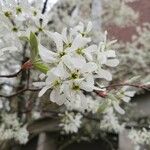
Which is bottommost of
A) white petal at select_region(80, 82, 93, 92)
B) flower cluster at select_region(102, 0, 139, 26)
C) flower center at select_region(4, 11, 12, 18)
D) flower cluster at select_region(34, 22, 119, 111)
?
white petal at select_region(80, 82, 93, 92)

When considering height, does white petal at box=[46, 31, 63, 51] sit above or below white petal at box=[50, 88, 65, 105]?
above

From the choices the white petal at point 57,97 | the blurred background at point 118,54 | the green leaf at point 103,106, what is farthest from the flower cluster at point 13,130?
the white petal at point 57,97

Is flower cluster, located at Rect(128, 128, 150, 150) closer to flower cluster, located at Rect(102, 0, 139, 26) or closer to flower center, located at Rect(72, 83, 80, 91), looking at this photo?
flower center, located at Rect(72, 83, 80, 91)

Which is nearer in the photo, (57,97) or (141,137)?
(57,97)

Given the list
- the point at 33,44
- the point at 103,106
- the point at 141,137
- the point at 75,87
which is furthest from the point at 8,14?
the point at 141,137

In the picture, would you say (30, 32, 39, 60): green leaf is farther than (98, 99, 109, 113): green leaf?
No

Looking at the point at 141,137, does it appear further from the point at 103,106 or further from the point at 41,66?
the point at 41,66

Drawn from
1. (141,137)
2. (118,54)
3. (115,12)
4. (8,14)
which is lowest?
(141,137)

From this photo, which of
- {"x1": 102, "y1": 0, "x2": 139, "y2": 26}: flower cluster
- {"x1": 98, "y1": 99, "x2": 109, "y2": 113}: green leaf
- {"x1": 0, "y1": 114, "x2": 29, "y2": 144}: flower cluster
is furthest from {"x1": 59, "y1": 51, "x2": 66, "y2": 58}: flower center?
{"x1": 102, "y1": 0, "x2": 139, "y2": 26}: flower cluster
